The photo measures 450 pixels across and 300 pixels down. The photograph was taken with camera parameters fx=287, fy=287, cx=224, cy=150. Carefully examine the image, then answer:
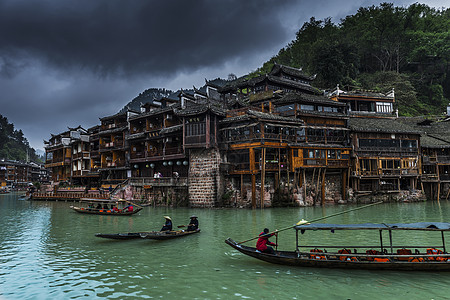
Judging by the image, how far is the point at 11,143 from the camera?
10288cm

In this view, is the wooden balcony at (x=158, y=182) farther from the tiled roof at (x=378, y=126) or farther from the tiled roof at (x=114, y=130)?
the tiled roof at (x=378, y=126)

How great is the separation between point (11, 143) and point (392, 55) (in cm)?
11953

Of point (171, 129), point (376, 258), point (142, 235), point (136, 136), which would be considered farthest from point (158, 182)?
point (376, 258)

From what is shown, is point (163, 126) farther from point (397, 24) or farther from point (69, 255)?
point (397, 24)

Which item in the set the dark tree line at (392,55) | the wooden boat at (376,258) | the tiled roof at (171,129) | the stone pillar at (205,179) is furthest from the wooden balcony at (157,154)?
the dark tree line at (392,55)

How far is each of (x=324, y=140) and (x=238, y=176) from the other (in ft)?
33.3

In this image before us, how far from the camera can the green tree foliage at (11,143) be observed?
3706 inches

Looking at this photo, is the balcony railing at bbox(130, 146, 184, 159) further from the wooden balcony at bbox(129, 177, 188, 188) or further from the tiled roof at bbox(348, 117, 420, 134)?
the tiled roof at bbox(348, 117, 420, 134)

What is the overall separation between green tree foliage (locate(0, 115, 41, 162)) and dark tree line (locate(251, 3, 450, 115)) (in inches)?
3695

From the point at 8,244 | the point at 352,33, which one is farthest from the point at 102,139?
the point at 352,33

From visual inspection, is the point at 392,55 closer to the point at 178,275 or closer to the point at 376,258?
the point at 376,258

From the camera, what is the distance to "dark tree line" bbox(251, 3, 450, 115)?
4894 centimetres

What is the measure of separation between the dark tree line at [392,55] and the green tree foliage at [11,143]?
308 feet

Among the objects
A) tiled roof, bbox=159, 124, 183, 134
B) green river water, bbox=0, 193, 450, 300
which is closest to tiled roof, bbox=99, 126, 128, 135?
tiled roof, bbox=159, 124, 183, 134
